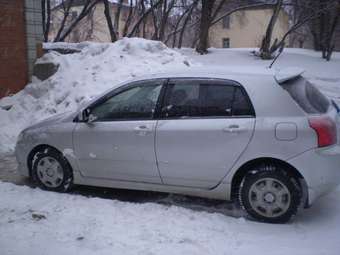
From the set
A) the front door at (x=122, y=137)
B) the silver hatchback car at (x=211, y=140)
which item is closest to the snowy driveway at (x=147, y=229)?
the silver hatchback car at (x=211, y=140)

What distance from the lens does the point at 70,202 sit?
5.36 m

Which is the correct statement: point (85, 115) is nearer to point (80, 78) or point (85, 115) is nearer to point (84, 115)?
point (84, 115)

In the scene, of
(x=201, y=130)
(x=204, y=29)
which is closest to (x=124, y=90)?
(x=201, y=130)

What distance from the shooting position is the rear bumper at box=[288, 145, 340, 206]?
14.8 feet

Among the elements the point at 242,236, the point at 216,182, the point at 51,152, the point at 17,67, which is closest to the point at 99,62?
the point at 17,67

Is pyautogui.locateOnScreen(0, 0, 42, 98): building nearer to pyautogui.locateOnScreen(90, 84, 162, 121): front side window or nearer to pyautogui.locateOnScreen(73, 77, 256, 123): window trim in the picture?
pyautogui.locateOnScreen(73, 77, 256, 123): window trim

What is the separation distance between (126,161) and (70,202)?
31.4 inches

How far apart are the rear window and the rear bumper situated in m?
0.44

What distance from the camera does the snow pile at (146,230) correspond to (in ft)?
13.6

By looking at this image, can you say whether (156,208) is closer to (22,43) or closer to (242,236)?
(242,236)

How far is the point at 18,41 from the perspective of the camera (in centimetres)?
1077

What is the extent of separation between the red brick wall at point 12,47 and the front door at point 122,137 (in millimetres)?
5689

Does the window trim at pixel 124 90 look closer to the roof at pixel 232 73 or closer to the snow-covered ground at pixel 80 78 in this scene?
the roof at pixel 232 73

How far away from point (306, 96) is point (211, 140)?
3.56 feet
